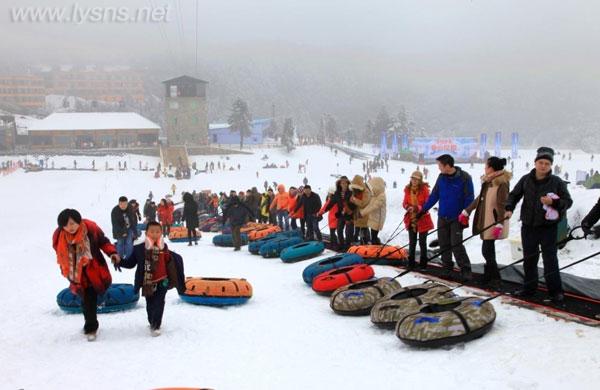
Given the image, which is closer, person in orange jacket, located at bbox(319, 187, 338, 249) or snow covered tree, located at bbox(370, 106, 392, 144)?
person in orange jacket, located at bbox(319, 187, 338, 249)

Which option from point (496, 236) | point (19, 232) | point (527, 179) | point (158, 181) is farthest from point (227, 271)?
point (158, 181)

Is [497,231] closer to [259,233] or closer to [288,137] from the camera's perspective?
[259,233]

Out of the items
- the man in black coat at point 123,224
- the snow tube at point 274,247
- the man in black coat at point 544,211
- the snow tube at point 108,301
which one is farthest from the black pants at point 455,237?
the man in black coat at point 123,224

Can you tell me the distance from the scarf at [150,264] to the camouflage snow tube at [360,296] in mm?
2407

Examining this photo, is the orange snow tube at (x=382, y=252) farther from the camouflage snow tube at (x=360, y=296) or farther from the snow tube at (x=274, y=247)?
the snow tube at (x=274, y=247)

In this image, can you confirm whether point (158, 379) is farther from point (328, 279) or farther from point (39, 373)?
point (328, 279)

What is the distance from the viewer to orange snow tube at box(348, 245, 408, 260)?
10.1 metres

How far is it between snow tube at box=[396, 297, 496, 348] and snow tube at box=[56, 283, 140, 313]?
12.6 ft

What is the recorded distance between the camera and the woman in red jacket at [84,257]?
19.9ft

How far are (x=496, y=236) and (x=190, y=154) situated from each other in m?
74.4

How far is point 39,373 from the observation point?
5258 mm

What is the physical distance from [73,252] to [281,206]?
13641 millimetres

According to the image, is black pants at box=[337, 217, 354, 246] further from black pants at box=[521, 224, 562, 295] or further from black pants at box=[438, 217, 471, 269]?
black pants at box=[521, 224, 562, 295]

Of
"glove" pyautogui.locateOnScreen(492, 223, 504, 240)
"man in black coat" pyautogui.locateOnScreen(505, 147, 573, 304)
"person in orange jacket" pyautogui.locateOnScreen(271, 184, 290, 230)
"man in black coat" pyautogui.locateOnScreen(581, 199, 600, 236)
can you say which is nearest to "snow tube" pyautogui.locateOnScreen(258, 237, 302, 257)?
"person in orange jacket" pyautogui.locateOnScreen(271, 184, 290, 230)
